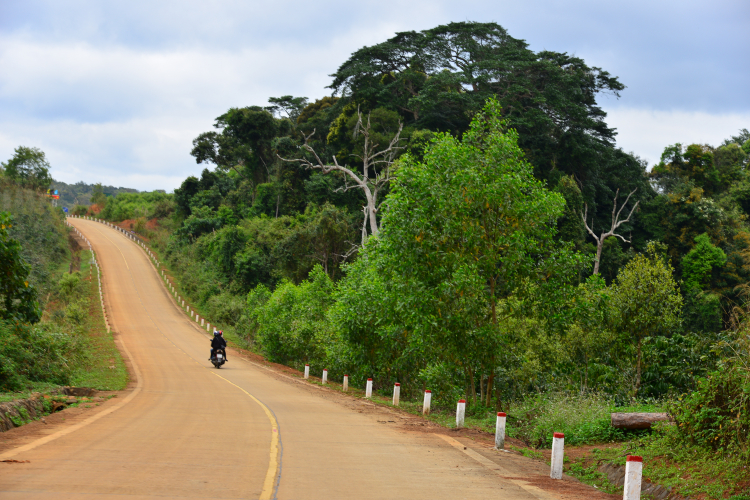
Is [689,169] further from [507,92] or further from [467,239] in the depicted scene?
[467,239]

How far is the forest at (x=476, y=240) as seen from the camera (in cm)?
1584

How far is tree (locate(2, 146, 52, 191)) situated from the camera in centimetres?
8081

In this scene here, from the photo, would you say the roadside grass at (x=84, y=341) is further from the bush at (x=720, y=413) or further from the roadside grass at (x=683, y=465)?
the bush at (x=720, y=413)

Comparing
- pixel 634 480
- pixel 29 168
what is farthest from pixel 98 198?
pixel 634 480

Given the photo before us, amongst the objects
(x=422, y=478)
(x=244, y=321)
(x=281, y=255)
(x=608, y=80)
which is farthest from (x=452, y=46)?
(x=422, y=478)

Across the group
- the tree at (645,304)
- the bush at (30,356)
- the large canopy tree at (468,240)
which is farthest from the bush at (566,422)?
the bush at (30,356)

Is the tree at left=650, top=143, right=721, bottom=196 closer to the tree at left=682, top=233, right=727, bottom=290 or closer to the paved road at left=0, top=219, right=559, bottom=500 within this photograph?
the tree at left=682, top=233, right=727, bottom=290

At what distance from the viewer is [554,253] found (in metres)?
16.2

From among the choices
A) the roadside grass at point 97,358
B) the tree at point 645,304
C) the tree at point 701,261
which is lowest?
Answer: the roadside grass at point 97,358

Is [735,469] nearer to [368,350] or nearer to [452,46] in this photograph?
[368,350]

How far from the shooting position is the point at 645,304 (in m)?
18.7

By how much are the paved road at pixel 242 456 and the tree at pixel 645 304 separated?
29.7 feet

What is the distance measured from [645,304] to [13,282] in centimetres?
1870

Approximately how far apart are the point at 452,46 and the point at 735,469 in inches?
2164
